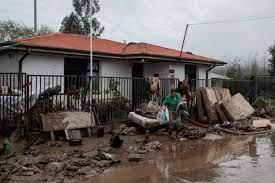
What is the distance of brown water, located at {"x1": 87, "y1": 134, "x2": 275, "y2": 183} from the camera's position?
7434 millimetres

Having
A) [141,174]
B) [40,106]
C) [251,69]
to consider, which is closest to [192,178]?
[141,174]

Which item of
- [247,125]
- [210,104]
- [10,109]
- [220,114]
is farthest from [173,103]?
[10,109]

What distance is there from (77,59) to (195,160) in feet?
27.5

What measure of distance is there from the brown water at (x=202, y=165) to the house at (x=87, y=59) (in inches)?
239

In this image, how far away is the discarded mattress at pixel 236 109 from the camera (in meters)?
15.3

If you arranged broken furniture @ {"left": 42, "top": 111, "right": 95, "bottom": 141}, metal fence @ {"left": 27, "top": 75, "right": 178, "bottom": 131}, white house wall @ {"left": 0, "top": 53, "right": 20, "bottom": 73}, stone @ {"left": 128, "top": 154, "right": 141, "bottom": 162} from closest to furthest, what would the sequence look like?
stone @ {"left": 128, "top": 154, "right": 141, "bottom": 162} < broken furniture @ {"left": 42, "top": 111, "right": 95, "bottom": 141} < metal fence @ {"left": 27, "top": 75, "right": 178, "bottom": 131} < white house wall @ {"left": 0, "top": 53, "right": 20, "bottom": 73}

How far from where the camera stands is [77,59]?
16.0m

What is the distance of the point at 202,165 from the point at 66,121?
4.46 m

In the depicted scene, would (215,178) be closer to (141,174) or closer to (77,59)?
(141,174)

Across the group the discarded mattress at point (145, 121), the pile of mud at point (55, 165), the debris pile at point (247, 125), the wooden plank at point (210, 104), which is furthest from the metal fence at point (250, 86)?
the pile of mud at point (55, 165)

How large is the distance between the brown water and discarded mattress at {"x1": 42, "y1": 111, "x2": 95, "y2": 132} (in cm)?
257

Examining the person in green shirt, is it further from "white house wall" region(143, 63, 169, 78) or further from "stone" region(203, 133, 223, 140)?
"white house wall" region(143, 63, 169, 78)

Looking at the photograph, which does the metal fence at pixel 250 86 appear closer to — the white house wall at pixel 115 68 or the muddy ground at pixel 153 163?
the white house wall at pixel 115 68

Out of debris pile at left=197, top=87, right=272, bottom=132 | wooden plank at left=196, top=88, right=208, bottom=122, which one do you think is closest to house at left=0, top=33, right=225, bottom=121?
Result: wooden plank at left=196, top=88, right=208, bottom=122
